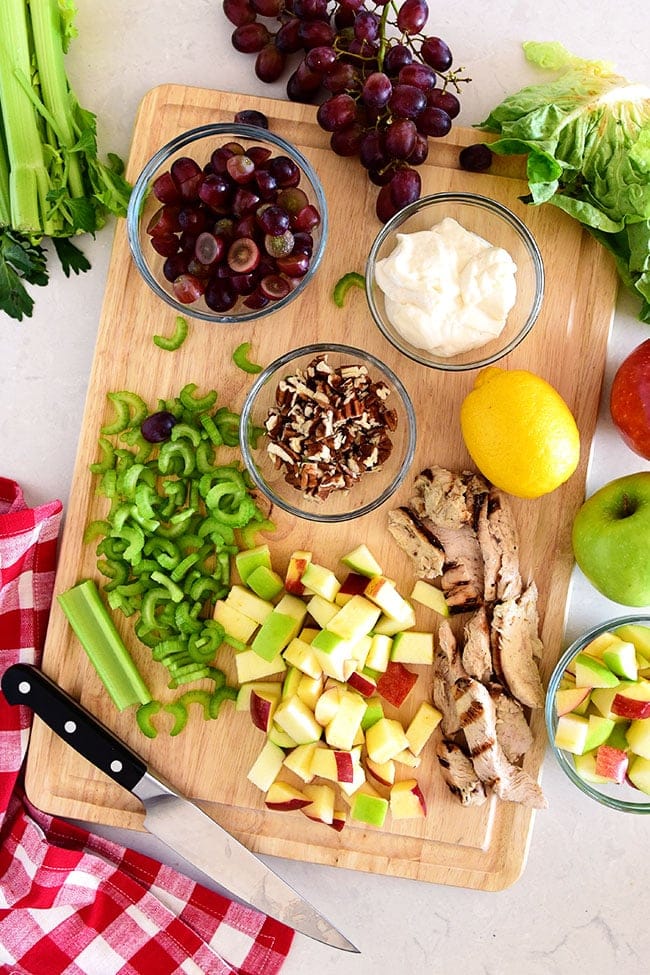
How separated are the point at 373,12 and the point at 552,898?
7.39 ft

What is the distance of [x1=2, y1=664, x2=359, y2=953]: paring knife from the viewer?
2.00 m

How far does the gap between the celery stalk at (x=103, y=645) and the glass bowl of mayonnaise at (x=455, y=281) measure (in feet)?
3.16

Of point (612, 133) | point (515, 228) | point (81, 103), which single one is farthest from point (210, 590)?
point (612, 133)

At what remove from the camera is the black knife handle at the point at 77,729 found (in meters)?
1.99

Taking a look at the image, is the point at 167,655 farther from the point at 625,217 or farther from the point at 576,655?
the point at 625,217

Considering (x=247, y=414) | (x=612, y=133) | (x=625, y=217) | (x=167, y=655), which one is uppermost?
(x=612, y=133)

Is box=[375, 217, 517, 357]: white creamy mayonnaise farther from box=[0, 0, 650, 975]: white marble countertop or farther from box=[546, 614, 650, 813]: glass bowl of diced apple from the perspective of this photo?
box=[546, 614, 650, 813]: glass bowl of diced apple

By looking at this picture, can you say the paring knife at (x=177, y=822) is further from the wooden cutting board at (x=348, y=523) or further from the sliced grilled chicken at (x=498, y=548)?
the sliced grilled chicken at (x=498, y=548)

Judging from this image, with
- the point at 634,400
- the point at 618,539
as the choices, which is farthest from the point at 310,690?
the point at 634,400

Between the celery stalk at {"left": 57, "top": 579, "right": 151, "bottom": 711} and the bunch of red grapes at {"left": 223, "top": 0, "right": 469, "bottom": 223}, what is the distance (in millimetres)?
1167

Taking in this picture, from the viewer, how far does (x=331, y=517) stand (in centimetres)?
195

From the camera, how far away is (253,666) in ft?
6.68

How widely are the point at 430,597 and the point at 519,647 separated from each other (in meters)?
0.24

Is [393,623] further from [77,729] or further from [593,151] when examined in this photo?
[593,151]
